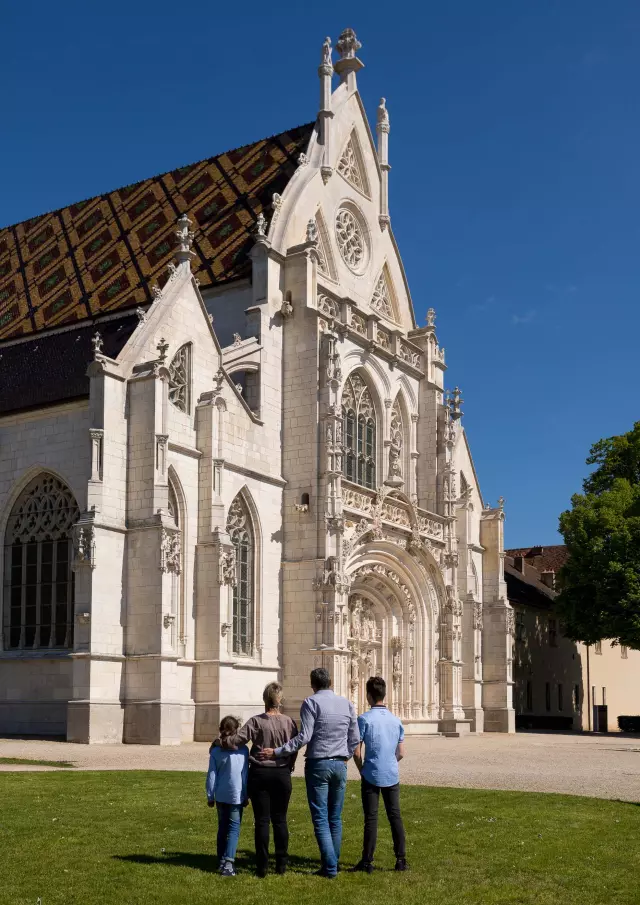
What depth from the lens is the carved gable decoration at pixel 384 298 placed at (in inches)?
1444

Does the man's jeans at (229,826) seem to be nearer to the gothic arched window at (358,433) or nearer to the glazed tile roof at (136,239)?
the gothic arched window at (358,433)

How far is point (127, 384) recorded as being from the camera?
25.3m

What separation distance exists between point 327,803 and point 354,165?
98.6ft

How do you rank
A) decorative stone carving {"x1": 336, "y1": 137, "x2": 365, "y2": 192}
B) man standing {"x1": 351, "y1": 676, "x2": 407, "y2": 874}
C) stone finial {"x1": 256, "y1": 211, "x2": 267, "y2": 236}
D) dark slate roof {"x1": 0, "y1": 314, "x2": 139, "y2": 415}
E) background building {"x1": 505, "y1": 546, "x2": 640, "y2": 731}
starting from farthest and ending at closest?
background building {"x1": 505, "y1": 546, "x2": 640, "y2": 731} → decorative stone carving {"x1": 336, "y1": 137, "x2": 365, "y2": 192} → stone finial {"x1": 256, "y1": 211, "x2": 267, "y2": 236} → dark slate roof {"x1": 0, "y1": 314, "x2": 139, "y2": 415} → man standing {"x1": 351, "y1": 676, "x2": 407, "y2": 874}

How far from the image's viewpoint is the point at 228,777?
9.12m

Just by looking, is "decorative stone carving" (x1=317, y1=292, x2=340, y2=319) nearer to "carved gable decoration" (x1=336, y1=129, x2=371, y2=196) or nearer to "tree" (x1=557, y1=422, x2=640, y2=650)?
"carved gable decoration" (x1=336, y1=129, x2=371, y2=196)

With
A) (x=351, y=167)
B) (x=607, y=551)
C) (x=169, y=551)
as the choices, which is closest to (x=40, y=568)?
(x=169, y=551)

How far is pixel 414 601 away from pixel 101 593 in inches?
544

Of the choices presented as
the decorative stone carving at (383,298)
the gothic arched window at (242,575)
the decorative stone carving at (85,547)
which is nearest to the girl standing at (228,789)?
the decorative stone carving at (85,547)

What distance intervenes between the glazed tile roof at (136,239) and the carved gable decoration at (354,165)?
1534mm

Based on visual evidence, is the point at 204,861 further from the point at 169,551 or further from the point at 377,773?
the point at 169,551

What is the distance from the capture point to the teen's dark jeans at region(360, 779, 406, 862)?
943cm

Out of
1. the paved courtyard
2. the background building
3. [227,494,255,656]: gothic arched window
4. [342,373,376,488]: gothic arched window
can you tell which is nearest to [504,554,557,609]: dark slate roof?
the background building

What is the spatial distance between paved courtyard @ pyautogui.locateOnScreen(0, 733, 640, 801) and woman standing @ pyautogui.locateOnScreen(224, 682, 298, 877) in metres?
7.71
